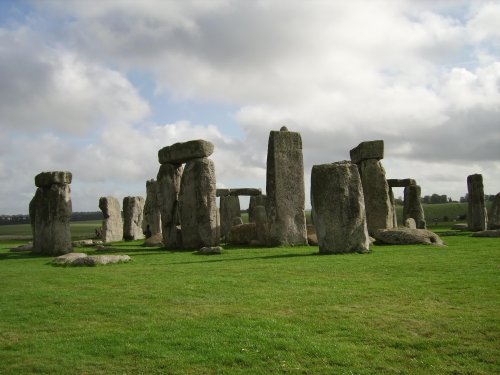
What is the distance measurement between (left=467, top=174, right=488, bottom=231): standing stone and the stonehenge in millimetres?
16891

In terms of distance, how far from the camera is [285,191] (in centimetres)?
1995

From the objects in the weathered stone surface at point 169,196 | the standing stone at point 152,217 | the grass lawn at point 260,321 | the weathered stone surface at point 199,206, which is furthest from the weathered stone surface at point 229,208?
the grass lawn at point 260,321

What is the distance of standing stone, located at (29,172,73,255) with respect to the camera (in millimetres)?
19141

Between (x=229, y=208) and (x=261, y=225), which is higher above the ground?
(x=229, y=208)

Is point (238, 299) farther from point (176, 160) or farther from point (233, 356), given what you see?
point (176, 160)

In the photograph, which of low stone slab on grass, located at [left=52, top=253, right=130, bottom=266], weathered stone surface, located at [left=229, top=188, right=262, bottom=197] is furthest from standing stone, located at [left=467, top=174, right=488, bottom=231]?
low stone slab on grass, located at [left=52, top=253, right=130, bottom=266]

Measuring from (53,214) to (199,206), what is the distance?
5.58 metres

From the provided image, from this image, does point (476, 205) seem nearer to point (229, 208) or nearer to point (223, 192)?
point (229, 208)

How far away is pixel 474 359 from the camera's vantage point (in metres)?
5.31

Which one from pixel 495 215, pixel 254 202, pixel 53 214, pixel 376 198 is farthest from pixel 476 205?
pixel 53 214

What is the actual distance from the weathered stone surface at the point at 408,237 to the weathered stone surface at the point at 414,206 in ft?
45.1

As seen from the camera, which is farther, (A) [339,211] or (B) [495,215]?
(B) [495,215]

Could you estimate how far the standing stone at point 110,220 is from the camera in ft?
103

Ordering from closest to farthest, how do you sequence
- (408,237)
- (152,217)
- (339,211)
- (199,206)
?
(339,211) < (408,237) < (199,206) < (152,217)
